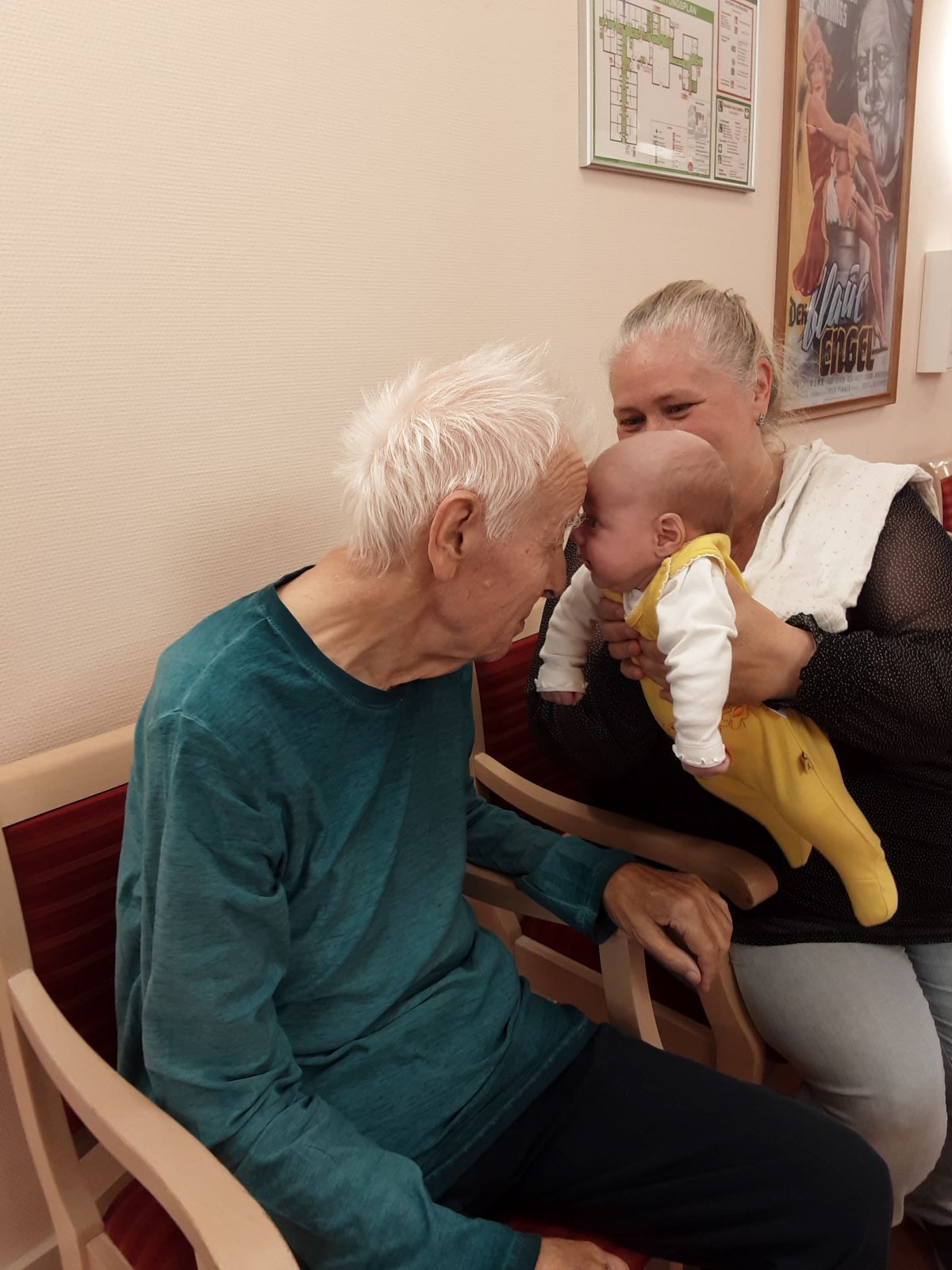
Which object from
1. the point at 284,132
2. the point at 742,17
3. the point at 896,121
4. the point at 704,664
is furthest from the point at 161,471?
the point at 896,121

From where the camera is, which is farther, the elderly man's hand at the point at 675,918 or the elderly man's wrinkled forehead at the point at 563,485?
the elderly man's hand at the point at 675,918

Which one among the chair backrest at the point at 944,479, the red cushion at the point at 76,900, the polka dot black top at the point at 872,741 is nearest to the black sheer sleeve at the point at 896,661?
the polka dot black top at the point at 872,741

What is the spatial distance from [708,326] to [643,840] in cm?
78

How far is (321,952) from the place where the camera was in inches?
36.3

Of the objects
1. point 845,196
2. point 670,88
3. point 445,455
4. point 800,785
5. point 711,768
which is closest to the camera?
point 445,455

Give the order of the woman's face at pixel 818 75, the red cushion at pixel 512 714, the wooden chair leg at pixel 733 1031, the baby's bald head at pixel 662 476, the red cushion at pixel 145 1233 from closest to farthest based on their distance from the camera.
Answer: the red cushion at pixel 145 1233, the baby's bald head at pixel 662 476, the wooden chair leg at pixel 733 1031, the red cushion at pixel 512 714, the woman's face at pixel 818 75

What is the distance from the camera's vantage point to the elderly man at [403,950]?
0.79m

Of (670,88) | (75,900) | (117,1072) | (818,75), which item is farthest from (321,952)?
(818,75)

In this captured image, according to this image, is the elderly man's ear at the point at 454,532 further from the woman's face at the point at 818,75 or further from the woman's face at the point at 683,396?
the woman's face at the point at 818,75

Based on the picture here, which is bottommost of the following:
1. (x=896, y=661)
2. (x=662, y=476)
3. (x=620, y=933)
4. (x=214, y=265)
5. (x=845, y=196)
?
(x=620, y=933)

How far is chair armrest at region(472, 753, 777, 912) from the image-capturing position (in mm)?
1144

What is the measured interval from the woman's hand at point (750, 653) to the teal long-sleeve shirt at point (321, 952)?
0.21 meters

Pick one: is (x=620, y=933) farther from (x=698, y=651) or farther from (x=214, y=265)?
(x=214, y=265)

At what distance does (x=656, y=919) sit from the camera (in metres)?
1.08
